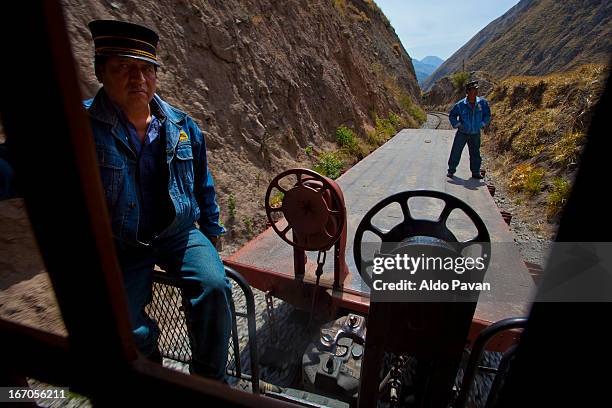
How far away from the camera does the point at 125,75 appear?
1872 millimetres

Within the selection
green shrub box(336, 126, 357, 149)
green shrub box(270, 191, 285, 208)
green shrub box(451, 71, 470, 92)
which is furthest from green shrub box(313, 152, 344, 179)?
green shrub box(451, 71, 470, 92)

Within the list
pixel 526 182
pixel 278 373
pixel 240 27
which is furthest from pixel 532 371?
pixel 240 27

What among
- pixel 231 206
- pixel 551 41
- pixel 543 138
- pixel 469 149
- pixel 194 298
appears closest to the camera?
pixel 194 298

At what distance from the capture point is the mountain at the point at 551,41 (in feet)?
158

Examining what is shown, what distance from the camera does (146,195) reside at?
1.94 metres

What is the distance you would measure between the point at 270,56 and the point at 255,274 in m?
6.96

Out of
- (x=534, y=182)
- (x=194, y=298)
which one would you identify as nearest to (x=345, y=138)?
(x=534, y=182)

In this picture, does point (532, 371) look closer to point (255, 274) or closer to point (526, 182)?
point (255, 274)

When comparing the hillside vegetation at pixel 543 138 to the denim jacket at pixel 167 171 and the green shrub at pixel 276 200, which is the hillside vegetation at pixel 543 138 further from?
the denim jacket at pixel 167 171

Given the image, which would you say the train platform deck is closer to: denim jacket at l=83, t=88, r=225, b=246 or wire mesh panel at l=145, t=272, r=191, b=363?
wire mesh panel at l=145, t=272, r=191, b=363

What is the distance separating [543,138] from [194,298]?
10020 mm

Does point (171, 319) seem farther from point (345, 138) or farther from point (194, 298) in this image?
point (345, 138)

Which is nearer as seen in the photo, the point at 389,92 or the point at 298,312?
the point at 298,312

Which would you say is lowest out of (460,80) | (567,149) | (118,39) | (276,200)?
(276,200)
